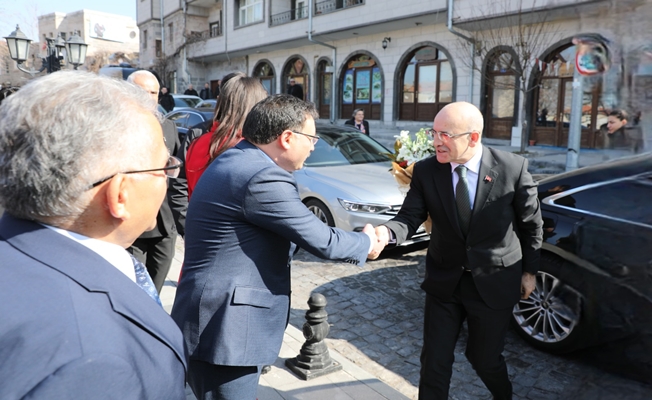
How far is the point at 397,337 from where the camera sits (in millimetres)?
4305

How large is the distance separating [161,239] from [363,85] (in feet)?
66.3

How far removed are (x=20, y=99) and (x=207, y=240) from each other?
113 cm

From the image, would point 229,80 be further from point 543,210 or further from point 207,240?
point 543,210

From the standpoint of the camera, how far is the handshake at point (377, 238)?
2.76 m

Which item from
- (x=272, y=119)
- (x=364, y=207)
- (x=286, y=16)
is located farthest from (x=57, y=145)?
(x=286, y=16)

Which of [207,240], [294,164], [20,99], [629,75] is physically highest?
[629,75]

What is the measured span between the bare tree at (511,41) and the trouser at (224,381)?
14133mm

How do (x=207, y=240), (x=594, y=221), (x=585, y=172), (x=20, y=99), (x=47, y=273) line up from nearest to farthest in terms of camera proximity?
(x=47, y=273) → (x=20, y=99) → (x=594, y=221) → (x=207, y=240) → (x=585, y=172)

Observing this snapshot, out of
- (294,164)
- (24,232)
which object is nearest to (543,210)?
(294,164)

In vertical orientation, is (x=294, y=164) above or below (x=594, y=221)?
above

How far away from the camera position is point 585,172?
331 centimetres

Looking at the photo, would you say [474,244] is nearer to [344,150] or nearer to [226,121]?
[226,121]

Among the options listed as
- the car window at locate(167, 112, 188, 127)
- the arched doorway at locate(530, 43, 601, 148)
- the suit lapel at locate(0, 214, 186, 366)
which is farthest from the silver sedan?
the arched doorway at locate(530, 43, 601, 148)

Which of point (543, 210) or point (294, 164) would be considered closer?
point (294, 164)
